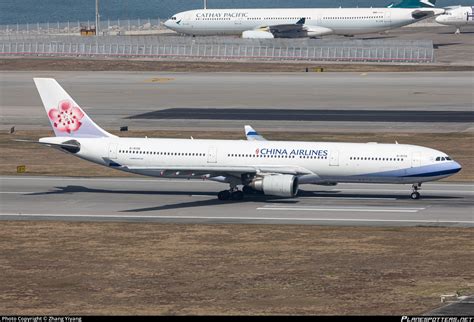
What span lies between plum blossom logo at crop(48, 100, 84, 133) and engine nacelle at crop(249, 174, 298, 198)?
13215 millimetres

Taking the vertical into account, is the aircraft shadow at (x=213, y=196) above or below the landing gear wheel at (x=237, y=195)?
below

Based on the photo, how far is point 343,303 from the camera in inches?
1790

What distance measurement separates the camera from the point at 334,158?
69.8 meters

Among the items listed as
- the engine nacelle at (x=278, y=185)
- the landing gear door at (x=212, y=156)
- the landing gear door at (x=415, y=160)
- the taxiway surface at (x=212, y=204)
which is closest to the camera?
the taxiway surface at (x=212, y=204)

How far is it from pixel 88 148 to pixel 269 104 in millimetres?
54688

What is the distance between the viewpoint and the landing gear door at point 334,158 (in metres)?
69.7

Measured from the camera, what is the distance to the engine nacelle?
68.8 m

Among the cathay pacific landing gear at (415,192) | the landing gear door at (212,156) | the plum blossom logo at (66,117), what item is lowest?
the cathay pacific landing gear at (415,192)

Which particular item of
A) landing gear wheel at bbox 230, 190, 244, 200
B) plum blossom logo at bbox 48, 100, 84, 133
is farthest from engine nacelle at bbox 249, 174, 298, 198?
plum blossom logo at bbox 48, 100, 84, 133

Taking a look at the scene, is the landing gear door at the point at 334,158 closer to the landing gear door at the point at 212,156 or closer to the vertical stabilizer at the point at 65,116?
the landing gear door at the point at 212,156

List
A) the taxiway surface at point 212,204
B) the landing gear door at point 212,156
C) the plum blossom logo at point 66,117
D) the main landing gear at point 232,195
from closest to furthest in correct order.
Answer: the taxiway surface at point 212,204 → the landing gear door at point 212,156 → the main landing gear at point 232,195 → the plum blossom logo at point 66,117

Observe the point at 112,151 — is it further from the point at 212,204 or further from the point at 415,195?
the point at 415,195

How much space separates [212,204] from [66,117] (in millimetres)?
11998

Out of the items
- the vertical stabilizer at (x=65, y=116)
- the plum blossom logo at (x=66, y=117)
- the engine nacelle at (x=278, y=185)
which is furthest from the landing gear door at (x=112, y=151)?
the engine nacelle at (x=278, y=185)
